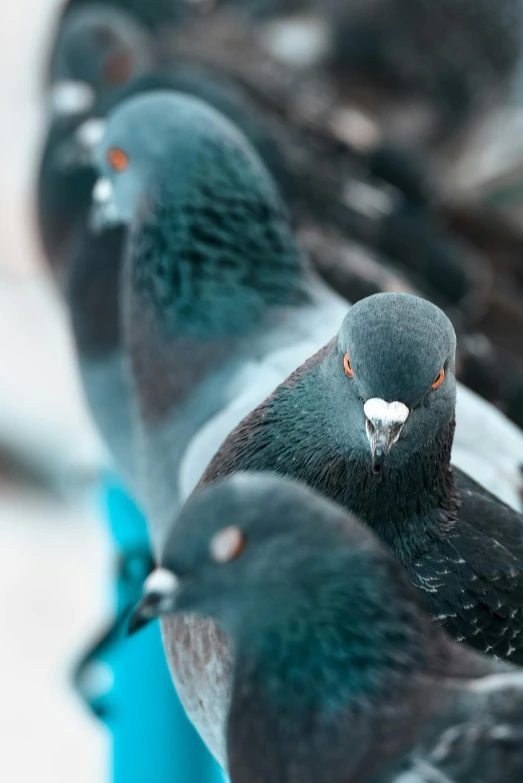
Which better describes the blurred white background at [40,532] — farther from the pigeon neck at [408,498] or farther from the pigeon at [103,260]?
the pigeon neck at [408,498]

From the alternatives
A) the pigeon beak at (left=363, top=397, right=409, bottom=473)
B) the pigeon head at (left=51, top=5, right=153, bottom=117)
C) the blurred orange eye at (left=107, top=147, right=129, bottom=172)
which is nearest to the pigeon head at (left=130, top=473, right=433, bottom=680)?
the pigeon beak at (left=363, top=397, right=409, bottom=473)

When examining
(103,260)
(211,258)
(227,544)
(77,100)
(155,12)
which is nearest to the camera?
(227,544)

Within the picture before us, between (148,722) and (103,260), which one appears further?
(103,260)

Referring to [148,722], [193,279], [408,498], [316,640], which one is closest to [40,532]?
[148,722]

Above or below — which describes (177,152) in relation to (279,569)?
above

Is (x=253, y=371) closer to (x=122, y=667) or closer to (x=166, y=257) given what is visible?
(x=166, y=257)

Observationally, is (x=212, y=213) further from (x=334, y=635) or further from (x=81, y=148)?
(x=334, y=635)

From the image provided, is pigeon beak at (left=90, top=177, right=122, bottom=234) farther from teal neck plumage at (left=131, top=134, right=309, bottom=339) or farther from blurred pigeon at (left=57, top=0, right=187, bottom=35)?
blurred pigeon at (left=57, top=0, right=187, bottom=35)

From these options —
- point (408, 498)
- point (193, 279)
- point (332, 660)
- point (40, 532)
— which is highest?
point (193, 279)
